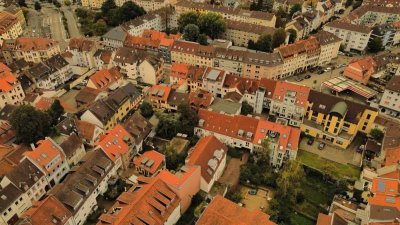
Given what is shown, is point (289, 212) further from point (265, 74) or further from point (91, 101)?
point (91, 101)

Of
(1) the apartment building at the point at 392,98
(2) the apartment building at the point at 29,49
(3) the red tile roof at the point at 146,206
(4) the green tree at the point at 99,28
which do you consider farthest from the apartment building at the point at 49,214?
(4) the green tree at the point at 99,28

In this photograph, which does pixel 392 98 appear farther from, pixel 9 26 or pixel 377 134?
pixel 9 26

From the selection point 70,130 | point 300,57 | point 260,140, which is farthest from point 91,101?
point 300,57

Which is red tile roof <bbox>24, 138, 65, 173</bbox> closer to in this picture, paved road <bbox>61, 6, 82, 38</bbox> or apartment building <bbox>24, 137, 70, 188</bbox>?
apartment building <bbox>24, 137, 70, 188</bbox>

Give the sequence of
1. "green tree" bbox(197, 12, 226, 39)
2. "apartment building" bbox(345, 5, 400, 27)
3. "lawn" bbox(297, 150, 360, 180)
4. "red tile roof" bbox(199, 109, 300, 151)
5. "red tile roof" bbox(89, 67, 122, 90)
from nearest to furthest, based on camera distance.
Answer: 1. "lawn" bbox(297, 150, 360, 180)
2. "red tile roof" bbox(199, 109, 300, 151)
3. "red tile roof" bbox(89, 67, 122, 90)
4. "green tree" bbox(197, 12, 226, 39)
5. "apartment building" bbox(345, 5, 400, 27)

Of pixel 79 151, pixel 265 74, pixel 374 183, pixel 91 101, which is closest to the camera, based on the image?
pixel 374 183

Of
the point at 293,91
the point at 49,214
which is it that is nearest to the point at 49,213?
the point at 49,214

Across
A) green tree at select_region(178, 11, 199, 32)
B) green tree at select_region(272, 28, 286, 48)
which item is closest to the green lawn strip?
green tree at select_region(272, 28, 286, 48)
